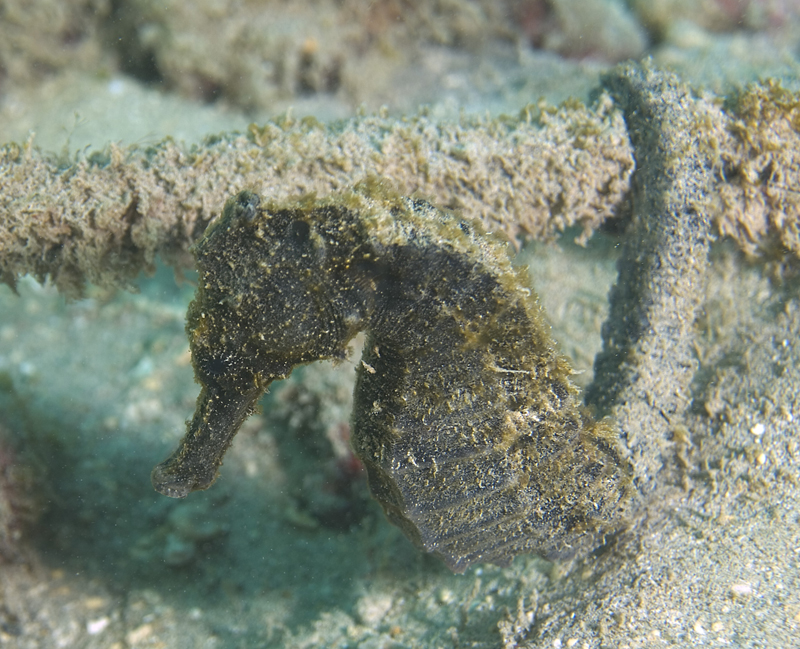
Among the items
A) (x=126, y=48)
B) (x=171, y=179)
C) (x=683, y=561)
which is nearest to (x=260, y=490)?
(x=171, y=179)

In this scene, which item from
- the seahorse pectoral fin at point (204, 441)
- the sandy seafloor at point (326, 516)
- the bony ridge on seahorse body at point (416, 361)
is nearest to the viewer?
the bony ridge on seahorse body at point (416, 361)

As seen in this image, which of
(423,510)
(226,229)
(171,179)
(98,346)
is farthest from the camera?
(98,346)

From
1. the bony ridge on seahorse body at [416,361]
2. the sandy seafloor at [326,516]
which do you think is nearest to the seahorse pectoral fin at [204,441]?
the bony ridge on seahorse body at [416,361]

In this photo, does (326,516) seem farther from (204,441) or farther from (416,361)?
(416,361)

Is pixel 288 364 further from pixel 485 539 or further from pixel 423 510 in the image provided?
pixel 485 539

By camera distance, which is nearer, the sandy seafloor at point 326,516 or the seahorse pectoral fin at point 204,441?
the seahorse pectoral fin at point 204,441

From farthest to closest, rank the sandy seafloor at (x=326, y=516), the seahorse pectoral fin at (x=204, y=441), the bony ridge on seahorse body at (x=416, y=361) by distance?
the sandy seafloor at (x=326, y=516) → the seahorse pectoral fin at (x=204, y=441) → the bony ridge on seahorse body at (x=416, y=361)

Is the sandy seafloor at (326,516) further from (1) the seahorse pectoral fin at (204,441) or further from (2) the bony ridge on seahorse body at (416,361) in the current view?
(1) the seahorse pectoral fin at (204,441)

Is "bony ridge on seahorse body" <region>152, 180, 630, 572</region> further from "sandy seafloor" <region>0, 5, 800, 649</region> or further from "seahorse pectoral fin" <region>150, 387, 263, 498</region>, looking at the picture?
"sandy seafloor" <region>0, 5, 800, 649</region>
